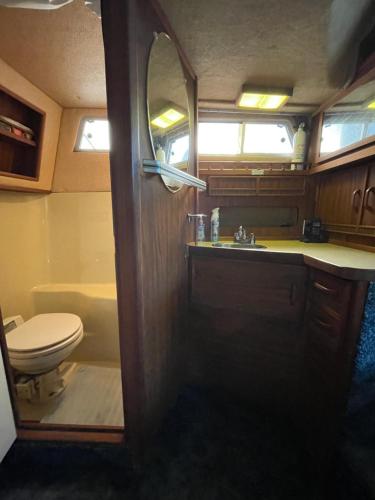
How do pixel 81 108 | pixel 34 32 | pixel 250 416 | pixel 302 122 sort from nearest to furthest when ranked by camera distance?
pixel 34 32, pixel 250 416, pixel 302 122, pixel 81 108

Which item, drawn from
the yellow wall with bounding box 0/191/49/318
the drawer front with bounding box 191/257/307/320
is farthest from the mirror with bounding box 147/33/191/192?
the yellow wall with bounding box 0/191/49/318

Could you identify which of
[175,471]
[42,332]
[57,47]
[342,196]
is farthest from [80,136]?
[175,471]

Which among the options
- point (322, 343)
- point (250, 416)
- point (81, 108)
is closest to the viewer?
point (322, 343)

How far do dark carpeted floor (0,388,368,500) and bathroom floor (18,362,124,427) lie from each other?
276 millimetres

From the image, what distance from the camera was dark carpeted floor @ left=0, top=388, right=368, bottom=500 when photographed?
3.00 ft

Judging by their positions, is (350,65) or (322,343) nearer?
(322,343)

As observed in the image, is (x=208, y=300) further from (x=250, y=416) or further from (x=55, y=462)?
(x=55, y=462)

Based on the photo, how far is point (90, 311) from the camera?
1.80 m

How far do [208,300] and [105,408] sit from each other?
3.28 ft

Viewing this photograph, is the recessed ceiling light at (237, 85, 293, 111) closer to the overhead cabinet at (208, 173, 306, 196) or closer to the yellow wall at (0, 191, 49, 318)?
the overhead cabinet at (208, 173, 306, 196)

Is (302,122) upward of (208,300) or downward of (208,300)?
upward

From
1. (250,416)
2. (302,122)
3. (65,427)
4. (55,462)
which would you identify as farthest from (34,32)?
(250,416)

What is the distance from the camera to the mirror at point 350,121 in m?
1.17

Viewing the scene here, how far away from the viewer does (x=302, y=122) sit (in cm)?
166
